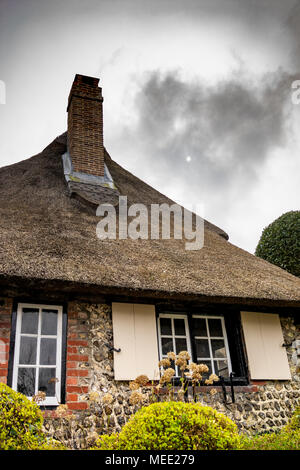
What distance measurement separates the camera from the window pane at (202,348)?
23.1 ft

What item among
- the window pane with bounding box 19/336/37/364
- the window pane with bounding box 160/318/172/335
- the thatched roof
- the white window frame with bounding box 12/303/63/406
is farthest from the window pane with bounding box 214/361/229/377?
the window pane with bounding box 19/336/37/364

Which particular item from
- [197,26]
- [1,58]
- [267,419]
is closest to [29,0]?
[1,58]

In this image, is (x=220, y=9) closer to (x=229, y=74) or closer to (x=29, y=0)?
(x=229, y=74)

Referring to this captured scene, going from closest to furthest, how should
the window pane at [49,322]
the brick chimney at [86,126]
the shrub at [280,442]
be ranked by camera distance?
the shrub at [280,442], the window pane at [49,322], the brick chimney at [86,126]

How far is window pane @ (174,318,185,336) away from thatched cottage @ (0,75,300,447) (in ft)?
0.06

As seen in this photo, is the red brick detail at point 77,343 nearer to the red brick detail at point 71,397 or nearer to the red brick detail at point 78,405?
the red brick detail at point 71,397

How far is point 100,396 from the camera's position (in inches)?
223

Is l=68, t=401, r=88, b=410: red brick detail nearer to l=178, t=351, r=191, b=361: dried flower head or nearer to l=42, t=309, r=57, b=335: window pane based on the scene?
l=42, t=309, r=57, b=335: window pane

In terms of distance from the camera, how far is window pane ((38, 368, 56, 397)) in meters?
5.59

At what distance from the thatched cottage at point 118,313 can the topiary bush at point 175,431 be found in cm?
230

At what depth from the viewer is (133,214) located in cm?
898

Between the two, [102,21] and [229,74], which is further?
[229,74]

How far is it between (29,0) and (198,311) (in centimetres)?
872

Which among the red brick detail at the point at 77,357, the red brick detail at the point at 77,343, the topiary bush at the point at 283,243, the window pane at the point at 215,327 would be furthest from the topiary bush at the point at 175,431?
the topiary bush at the point at 283,243
